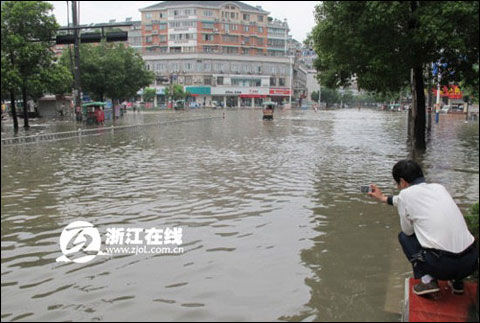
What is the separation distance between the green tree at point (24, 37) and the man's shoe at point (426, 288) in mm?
26355

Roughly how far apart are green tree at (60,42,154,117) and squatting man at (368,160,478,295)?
139 ft

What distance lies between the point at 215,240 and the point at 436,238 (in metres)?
3.26

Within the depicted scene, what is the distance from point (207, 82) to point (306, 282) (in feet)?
308

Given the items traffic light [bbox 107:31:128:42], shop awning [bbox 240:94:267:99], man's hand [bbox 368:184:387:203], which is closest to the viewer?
man's hand [bbox 368:184:387:203]

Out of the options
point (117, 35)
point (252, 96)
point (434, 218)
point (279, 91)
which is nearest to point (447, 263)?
point (434, 218)

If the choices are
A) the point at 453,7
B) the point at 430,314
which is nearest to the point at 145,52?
the point at 453,7

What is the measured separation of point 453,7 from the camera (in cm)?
1006

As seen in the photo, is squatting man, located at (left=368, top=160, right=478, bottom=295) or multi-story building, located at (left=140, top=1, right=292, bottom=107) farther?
multi-story building, located at (left=140, top=1, right=292, bottom=107)

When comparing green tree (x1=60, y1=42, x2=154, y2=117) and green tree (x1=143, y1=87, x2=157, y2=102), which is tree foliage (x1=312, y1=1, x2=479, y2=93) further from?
green tree (x1=143, y1=87, x2=157, y2=102)

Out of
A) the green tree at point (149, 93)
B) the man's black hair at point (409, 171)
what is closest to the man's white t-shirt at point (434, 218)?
the man's black hair at point (409, 171)

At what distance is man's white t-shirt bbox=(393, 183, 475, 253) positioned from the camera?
3.82 m

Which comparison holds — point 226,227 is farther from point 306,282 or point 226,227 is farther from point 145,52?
point 145,52

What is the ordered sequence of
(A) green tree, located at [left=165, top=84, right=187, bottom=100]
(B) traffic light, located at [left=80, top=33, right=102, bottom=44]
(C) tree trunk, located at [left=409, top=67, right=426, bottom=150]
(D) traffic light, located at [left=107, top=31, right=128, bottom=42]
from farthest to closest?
1. (A) green tree, located at [left=165, top=84, right=187, bottom=100]
2. (B) traffic light, located at [left=80, top=33, right=102, bottom=44]
3. (D) traffic light, located at [left=107, top=31, right=128, bottom=42]
4. (C) tree trunk, located at [left=409, top=67, right=426, bottom=150]

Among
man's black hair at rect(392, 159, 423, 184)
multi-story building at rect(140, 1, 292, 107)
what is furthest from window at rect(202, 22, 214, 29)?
man's black hair at rect(392, 159, 423, 184)
